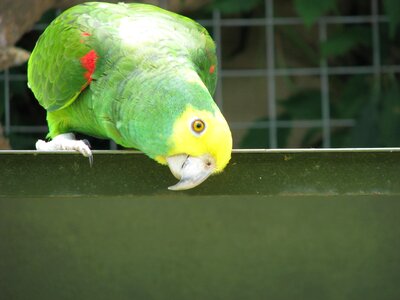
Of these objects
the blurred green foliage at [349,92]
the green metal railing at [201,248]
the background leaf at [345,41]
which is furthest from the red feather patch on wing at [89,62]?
the background leaf at [345,41]

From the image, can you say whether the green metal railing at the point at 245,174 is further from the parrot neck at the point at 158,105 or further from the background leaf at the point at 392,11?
the background leaf at the point at 392,11

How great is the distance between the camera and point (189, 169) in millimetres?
1190

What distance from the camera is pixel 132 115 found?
1.32 meters

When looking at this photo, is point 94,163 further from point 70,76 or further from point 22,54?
point 22,54

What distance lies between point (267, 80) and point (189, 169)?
5.99 feet

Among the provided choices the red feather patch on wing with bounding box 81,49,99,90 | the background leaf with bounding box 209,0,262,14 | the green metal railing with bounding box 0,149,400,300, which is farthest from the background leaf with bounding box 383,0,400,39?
the red feather patch on wing with bounding box 81,49,99,90

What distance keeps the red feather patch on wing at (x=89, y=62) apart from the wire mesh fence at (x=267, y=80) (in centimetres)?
108

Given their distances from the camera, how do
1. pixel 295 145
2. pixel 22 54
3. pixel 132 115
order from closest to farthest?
pixel 132 115 < pixel 22 54 < pixel 295 145

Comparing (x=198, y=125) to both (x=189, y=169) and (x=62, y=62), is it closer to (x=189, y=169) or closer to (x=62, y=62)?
(x=189, y=169)

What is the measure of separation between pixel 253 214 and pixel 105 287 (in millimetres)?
342

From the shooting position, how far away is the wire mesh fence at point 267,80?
2.69m

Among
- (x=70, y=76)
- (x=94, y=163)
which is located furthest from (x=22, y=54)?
(x=94, y=163)

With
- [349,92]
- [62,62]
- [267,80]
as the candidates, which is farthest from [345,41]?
[62,62]

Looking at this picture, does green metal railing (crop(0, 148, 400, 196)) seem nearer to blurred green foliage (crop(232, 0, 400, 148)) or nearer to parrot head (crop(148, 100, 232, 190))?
parrot head (crop(148, 100, 232, 190))
